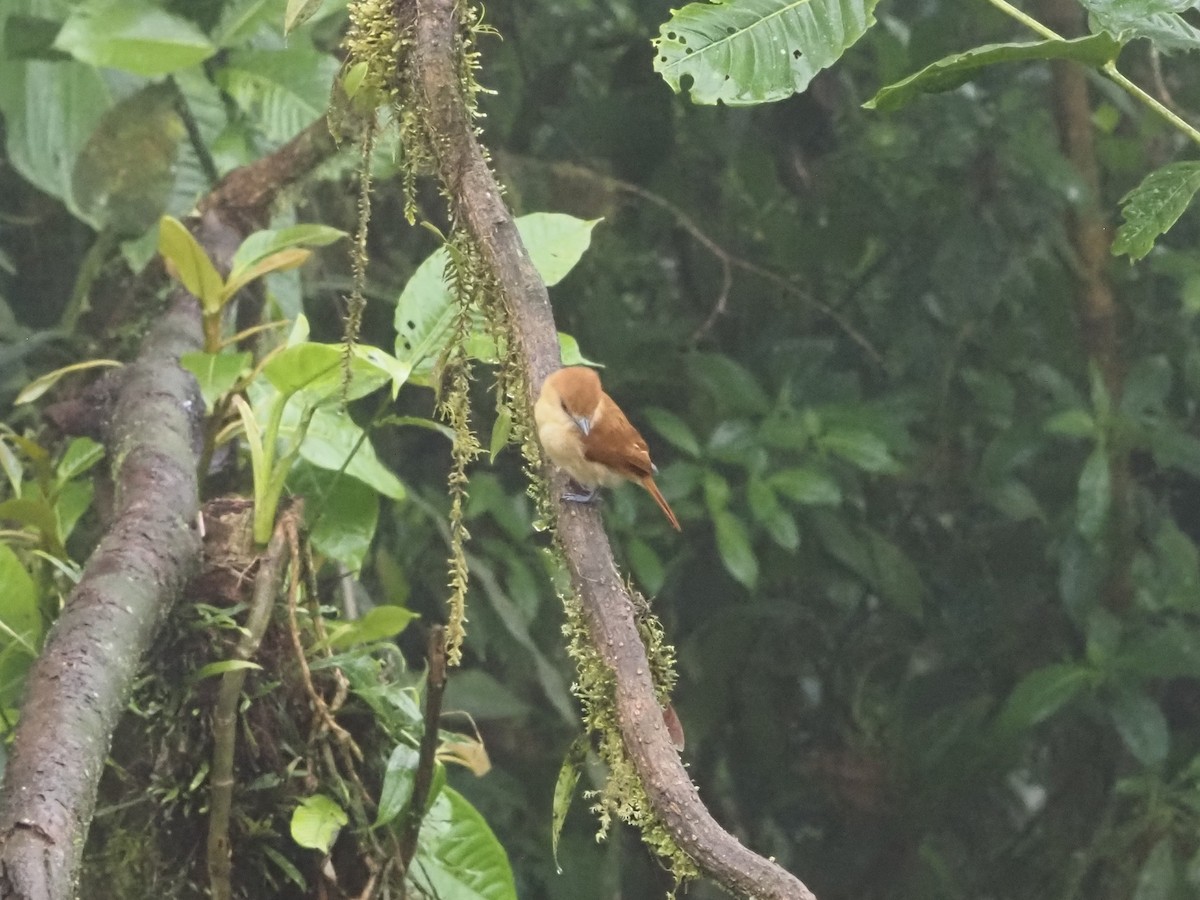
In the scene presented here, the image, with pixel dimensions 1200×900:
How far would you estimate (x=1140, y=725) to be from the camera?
5.92 ft

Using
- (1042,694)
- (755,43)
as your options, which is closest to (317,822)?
(755,43)

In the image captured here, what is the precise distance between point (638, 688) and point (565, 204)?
1.49 meters

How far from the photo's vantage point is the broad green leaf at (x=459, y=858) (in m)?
1.10

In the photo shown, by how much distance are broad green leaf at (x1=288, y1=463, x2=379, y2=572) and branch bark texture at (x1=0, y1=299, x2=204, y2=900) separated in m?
0.10

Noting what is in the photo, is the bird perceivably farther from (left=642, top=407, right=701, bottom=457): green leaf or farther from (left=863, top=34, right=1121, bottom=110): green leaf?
(left=642, top=407, right=701, bottom=457): green leaf

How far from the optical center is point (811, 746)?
2.20 metres

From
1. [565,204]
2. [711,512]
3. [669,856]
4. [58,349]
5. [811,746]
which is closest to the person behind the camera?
[669,856]

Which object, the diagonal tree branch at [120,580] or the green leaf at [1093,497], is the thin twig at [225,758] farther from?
the green leaf at [1093,497]

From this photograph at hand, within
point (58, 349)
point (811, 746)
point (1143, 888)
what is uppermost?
point (58, 349)

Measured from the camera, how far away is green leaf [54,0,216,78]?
4.46ft

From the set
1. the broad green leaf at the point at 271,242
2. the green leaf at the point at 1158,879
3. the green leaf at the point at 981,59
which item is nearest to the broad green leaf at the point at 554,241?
the broad green leaf at the point at 271,242

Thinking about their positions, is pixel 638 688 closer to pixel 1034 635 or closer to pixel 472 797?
pixel 472 797

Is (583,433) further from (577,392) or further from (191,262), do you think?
(191,262)

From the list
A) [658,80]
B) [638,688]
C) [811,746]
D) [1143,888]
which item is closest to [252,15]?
[658,80]
